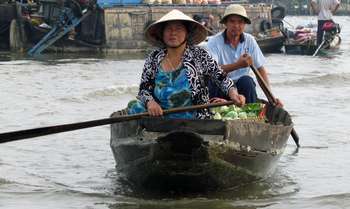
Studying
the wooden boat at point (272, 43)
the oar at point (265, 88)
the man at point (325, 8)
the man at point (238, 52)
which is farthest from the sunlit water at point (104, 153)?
the wooden boat at point (272, 43)

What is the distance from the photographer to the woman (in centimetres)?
615

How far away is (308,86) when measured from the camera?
16016 millimetres

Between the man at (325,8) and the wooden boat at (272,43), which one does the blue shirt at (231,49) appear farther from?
the wooden boat at (272,43)

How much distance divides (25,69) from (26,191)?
1237cm

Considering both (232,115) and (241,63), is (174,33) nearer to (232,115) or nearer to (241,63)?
(241,63)

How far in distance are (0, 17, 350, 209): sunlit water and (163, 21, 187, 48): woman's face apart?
116 cm

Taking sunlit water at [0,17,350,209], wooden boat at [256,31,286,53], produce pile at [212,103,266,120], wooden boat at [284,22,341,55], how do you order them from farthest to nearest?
wooden boat at [256,31,286,53], wooden boat at [284,22,341,55], produce pile at [212,103,266,120], sunlit water at [0,17,350,209]

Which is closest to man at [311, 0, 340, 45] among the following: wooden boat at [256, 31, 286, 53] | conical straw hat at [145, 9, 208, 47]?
wooden boat at [256, 31, 286, 53]

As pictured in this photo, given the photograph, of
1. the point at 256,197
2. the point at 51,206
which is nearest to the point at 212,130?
the point at 256,197

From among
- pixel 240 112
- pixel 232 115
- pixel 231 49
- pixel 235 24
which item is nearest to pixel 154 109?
pixel 232 115

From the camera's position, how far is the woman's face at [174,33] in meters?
6.10

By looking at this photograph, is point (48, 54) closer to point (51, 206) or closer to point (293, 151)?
point (293, 151)

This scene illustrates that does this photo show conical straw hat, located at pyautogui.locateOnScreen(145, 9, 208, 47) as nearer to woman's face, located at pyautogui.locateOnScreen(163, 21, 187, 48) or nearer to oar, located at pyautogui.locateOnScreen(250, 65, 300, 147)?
woman's face, located at pyautogui.locateOnScreen(163, 21, 187, 48)

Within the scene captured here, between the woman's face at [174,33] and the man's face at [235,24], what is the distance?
121 cm
